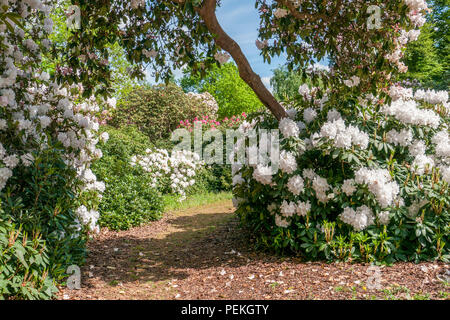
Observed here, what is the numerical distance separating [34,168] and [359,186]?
3284 mm

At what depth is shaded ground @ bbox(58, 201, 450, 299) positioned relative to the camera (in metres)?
3.18

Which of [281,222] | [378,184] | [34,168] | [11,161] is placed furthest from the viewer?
[281,222]

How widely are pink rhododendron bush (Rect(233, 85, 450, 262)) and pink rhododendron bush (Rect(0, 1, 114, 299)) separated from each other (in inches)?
80.6

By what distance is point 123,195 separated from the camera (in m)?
6.41

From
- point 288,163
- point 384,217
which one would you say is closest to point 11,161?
point 288,163

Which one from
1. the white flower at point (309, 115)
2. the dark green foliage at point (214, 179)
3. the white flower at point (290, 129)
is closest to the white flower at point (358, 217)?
the white flower at point (290, 129)

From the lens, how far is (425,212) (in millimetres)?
3855

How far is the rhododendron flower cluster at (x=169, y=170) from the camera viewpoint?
8622 mm

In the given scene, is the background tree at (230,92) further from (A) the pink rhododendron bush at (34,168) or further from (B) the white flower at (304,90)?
(A) the pink rhododendron bush at (34,168)

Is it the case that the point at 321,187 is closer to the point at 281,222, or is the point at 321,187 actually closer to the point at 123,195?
the point at 281,222

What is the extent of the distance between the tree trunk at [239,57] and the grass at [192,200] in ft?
13.2

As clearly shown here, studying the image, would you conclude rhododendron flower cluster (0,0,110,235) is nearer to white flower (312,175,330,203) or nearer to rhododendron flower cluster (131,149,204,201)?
white flower (312,175,330,203)
